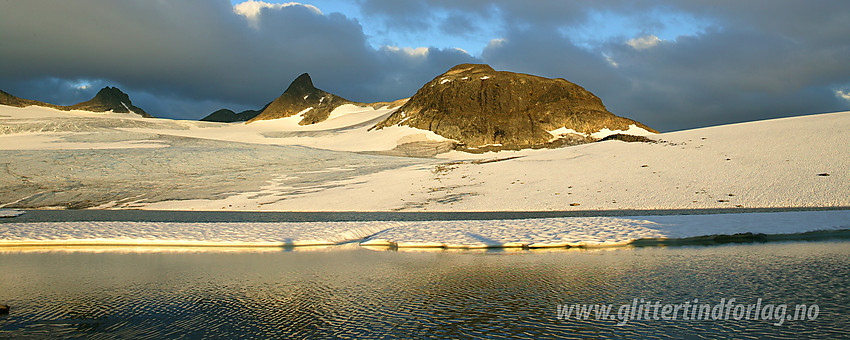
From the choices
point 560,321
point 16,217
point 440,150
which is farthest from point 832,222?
point 440,150

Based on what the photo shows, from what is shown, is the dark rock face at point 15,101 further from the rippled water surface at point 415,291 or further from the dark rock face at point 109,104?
the rippled water surface at point 415,291

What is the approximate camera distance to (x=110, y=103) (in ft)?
482

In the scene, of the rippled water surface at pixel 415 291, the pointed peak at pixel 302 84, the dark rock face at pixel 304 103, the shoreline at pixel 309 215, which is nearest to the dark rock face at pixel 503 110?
the dark rock face at pixel 304 103

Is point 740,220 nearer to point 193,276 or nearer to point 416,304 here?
point 416,304

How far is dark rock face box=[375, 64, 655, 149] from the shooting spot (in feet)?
265

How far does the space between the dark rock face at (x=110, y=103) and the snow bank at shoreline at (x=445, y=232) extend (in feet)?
477

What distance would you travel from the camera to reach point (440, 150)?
2940 inches

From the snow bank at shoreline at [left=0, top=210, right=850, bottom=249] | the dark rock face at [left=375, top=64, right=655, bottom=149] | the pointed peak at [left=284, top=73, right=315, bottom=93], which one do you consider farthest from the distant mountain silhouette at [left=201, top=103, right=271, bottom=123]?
the snow bank at shoreline at [left=0, top=210, right=850, bottom=249]

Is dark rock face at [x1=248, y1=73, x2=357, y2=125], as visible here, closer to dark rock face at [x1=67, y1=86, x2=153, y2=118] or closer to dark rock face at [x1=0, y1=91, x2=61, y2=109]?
dark rock face at [x1=67, y1=86, x2=153, y2=118]

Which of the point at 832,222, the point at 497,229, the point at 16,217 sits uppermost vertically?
the point at 832,222

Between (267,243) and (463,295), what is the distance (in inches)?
390

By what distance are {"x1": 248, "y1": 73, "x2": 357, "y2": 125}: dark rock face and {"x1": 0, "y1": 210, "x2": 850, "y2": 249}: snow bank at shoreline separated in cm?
10792

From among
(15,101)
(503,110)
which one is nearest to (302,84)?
(15,101)

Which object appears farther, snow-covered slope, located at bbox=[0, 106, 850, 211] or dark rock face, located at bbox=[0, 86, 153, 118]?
dark rock face, located at bbox=[0, 86, 153, 118]
